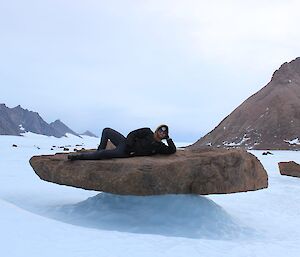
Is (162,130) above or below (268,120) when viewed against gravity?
below

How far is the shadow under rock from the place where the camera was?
8.31 m

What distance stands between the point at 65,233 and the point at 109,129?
13.7 feet

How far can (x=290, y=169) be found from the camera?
21.2 metres

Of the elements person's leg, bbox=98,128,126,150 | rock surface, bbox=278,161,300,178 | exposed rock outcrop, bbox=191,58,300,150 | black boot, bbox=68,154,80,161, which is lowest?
rock surface, bbox=278,161,300,178

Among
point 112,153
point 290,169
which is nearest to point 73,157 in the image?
point 112,153

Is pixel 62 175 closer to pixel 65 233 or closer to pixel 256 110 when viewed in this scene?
pixel 65 233

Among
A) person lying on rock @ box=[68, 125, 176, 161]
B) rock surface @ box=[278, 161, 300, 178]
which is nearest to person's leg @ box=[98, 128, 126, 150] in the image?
person lying on rock @ box=[68, 125, 176, 161]

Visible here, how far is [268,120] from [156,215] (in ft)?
242

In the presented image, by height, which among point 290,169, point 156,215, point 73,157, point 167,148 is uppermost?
point 167,148

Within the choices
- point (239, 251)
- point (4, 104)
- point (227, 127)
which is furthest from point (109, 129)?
point (4, 104)

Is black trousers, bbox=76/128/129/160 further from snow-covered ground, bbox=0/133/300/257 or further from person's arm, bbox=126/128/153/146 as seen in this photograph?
snow-covered ground, bbox=0/133/300/257

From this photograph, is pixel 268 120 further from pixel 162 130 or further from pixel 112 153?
pixel 162 130

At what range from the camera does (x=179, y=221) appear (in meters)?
8.76

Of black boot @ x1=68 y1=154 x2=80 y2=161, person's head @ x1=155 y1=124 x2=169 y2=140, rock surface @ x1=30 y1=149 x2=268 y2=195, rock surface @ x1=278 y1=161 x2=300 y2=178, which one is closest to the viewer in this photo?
rock surface @ x1=30 y1=149 x2=268 y2=195
